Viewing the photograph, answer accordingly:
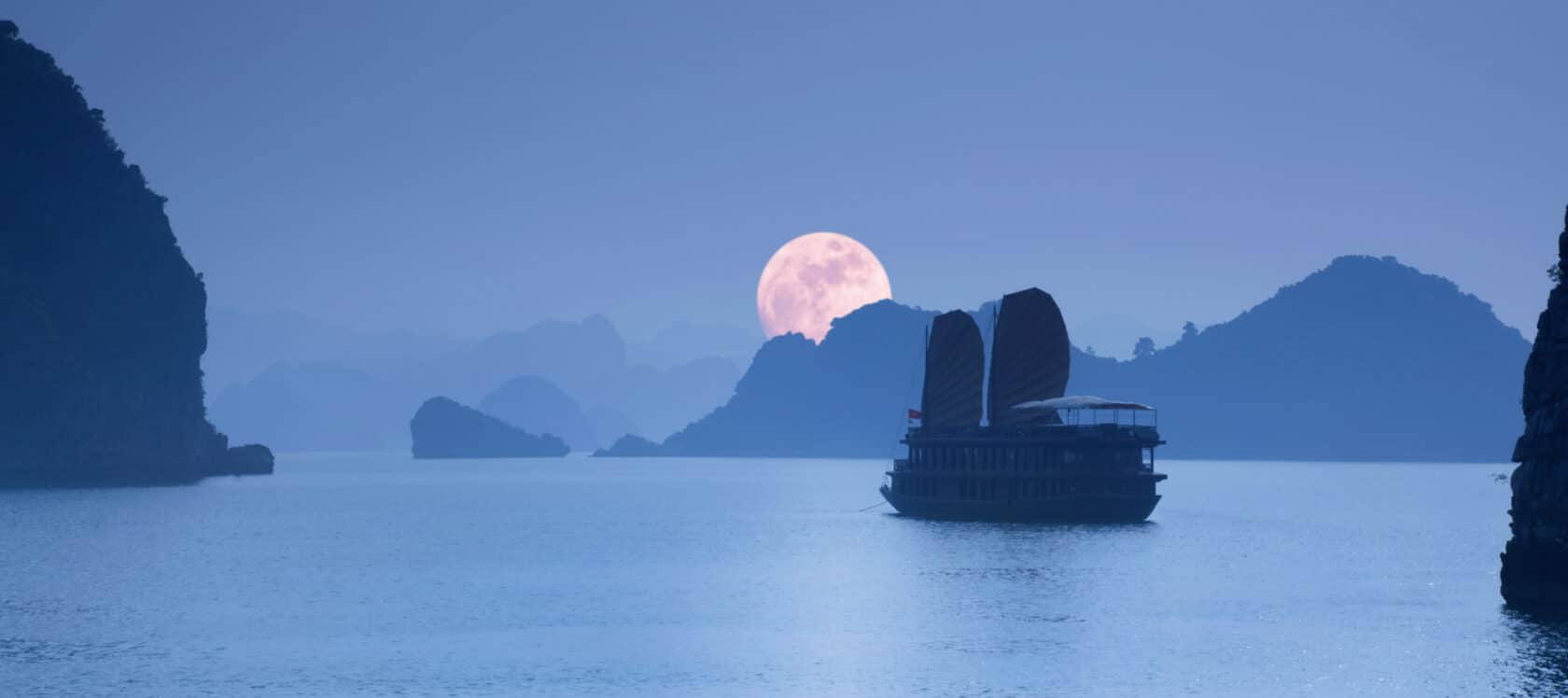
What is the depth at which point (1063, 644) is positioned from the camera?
4747 centimetres

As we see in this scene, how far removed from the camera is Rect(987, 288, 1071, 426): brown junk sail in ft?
310

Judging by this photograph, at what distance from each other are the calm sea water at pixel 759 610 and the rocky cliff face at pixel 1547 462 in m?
1.95

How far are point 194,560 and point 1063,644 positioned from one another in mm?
44396

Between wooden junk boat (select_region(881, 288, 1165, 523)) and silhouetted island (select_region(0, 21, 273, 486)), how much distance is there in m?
84.8

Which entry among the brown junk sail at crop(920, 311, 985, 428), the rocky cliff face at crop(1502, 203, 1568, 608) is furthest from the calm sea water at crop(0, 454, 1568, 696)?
the brown junk sail at crop(920, 311, 985, 428)

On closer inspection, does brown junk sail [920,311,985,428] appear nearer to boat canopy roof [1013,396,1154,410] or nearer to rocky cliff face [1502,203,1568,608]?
boat canopy roof [1013,396,1154,410]

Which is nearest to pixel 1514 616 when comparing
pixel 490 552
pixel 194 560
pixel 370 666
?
pixel 370 666

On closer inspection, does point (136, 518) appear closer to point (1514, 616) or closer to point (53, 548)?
point (53, 548)

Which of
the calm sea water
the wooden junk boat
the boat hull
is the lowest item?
the calm sea water

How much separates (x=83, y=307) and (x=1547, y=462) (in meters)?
148

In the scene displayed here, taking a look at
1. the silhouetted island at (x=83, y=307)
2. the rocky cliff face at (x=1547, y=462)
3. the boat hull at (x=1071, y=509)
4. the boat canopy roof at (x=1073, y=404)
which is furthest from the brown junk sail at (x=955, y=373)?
the silhouetted island at (x=83, y=307)

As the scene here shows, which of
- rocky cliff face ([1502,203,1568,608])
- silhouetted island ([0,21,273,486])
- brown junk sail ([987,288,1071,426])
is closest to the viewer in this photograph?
rocky cliff face ([1502,203,1568,608])

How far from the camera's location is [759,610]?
56.0m

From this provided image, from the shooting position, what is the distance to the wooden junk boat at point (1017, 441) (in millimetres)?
86500
